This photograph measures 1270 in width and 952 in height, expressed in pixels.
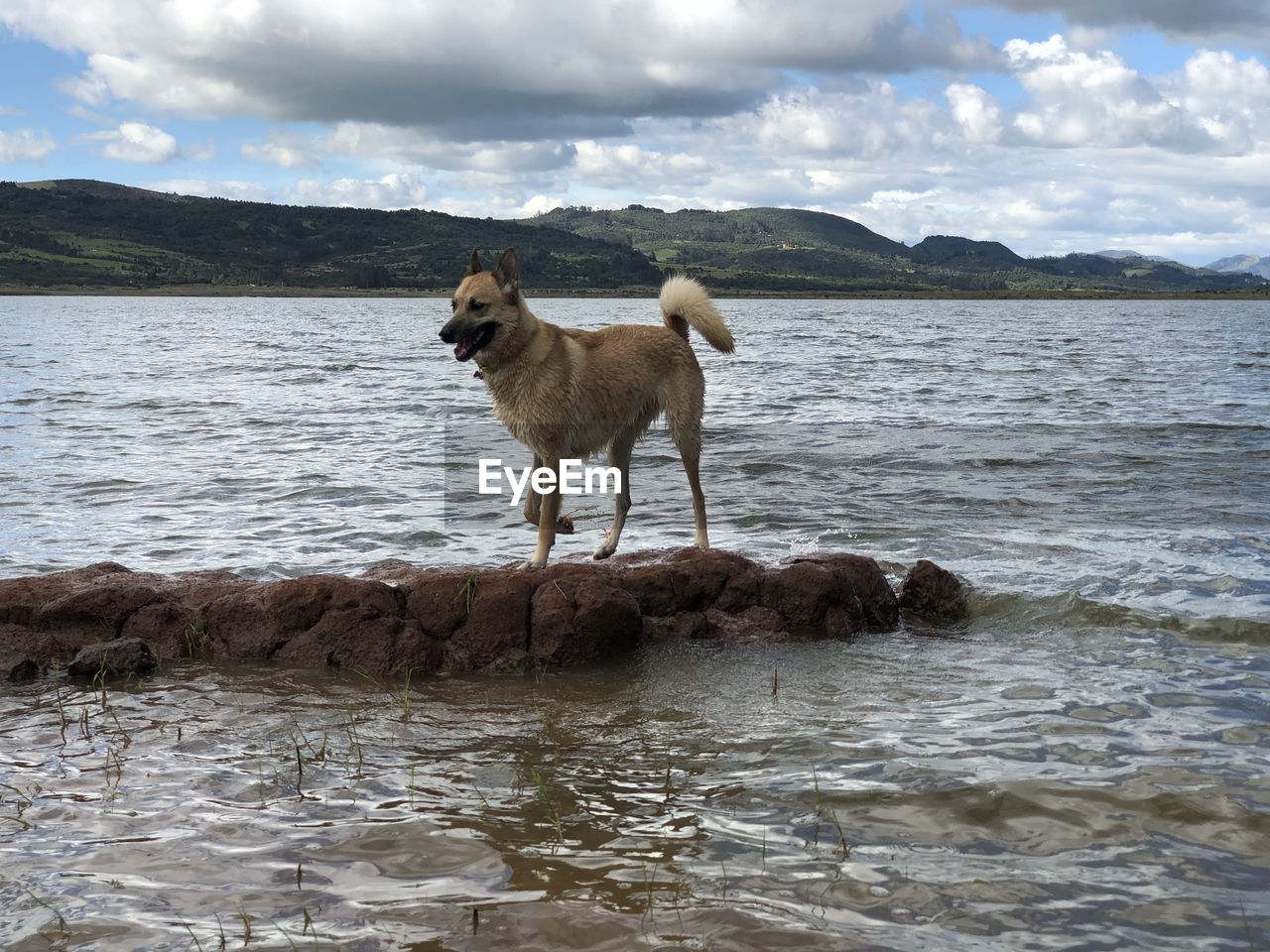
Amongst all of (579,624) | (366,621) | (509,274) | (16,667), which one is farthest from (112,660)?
(509,274)

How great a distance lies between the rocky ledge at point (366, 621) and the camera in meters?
8.47

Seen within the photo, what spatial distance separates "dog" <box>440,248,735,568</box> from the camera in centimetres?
970

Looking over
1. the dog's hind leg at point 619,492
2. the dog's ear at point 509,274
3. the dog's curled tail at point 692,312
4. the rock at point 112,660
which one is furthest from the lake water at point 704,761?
the dog's ear at point 509,274

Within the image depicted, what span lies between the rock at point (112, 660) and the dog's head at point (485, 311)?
3.50 meters

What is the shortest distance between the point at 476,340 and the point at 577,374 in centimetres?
102

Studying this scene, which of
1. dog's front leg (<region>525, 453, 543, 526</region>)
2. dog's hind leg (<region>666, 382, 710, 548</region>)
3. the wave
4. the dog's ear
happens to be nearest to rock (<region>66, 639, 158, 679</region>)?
dog's front leg (<region>525, 453, 543, 526</region>)

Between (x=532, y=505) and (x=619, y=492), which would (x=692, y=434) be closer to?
(x=619, y=492)

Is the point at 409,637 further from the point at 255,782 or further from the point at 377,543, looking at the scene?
the point at 377,543

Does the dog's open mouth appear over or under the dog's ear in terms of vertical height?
under

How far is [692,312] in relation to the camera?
10992mm

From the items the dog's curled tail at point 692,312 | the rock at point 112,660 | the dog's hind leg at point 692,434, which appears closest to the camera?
the rock at point 112,660

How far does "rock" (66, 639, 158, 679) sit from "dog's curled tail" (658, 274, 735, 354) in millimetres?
5792

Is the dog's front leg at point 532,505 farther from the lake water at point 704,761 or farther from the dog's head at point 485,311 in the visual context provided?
the lake water at point 704,761

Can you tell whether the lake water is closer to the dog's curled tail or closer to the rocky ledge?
the rocky ledge
